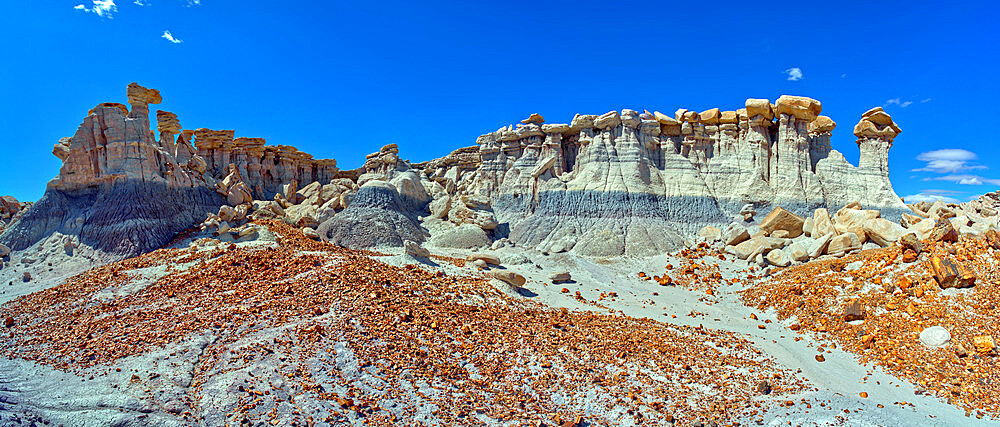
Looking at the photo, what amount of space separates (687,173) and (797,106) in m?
6.15

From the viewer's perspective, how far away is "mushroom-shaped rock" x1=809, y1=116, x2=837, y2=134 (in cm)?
2506

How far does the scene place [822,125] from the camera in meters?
25.2

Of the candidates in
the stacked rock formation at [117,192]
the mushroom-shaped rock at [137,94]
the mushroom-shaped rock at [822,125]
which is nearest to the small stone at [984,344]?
the mushroom-shaped rock at [822,125]

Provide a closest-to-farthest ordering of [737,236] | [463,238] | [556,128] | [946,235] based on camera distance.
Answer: [946,235], [737,236], [463,238], [556,128]

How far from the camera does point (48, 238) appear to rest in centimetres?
1798

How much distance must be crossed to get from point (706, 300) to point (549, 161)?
1316 centimetres

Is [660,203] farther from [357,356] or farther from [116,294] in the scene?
[116,294]

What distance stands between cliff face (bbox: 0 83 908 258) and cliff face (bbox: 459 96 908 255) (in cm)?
7

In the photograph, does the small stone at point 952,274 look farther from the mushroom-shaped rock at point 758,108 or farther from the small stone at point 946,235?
the mushroom-shaped rock at point 758,108

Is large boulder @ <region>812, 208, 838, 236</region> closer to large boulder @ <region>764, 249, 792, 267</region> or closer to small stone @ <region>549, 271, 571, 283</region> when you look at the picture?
large boulder @ <region>764, 249, 792, 267</region>

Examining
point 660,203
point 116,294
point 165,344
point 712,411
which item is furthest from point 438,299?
point 660,203

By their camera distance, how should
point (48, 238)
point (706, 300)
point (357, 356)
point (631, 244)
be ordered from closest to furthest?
point (357, 356), point (706, 300), point (48, 238), point (631, 244)

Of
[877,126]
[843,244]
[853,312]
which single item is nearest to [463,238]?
[843,244]

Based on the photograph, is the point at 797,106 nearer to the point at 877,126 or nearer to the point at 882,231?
the point at 877,126
